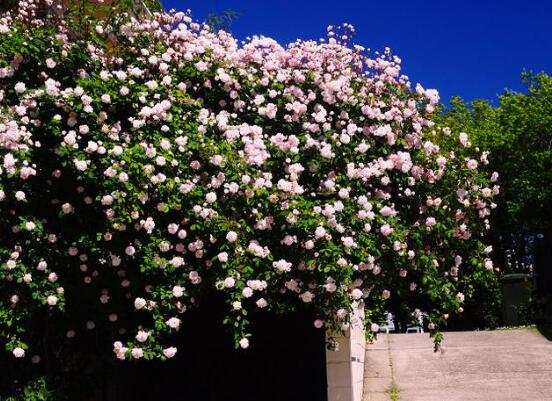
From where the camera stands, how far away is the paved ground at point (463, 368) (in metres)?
9.18

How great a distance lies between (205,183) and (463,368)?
20.0 feet

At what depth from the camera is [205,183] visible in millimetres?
6285

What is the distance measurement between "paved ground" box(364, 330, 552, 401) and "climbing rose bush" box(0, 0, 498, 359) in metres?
2.18

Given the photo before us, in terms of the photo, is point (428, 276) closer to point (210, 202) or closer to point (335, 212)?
point (335, 212)

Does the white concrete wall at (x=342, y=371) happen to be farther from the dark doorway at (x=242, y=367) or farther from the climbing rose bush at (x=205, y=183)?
the climbing rose bush at (x=205, y=183)

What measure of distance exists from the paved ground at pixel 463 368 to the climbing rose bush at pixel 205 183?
7.15 ft

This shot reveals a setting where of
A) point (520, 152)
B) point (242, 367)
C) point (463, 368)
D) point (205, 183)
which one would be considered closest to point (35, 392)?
point (242, 367)

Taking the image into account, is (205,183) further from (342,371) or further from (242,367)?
(342,371)

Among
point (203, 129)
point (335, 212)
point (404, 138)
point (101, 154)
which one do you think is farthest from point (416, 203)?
point (101, 154)

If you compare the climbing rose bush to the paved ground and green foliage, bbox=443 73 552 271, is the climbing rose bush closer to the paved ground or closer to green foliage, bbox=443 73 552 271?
the paved ground

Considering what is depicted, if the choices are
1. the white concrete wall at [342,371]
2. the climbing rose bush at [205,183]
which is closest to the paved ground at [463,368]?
the white concrete wall at [342,371]

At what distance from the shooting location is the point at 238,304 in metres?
5.81

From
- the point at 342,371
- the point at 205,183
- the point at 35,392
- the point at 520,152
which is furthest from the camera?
the point at 520,152

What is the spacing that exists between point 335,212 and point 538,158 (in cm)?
2049
